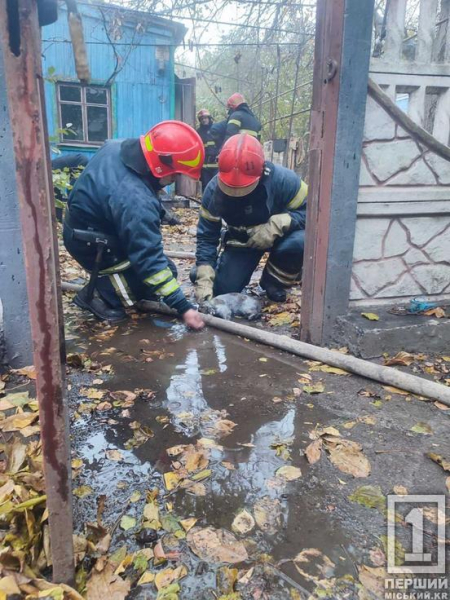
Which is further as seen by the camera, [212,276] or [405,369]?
[212,276]

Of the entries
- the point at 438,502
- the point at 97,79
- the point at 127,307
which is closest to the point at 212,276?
the point at 127,307

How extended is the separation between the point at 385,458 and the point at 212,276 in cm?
272

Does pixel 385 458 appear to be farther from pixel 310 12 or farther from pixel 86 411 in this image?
pixel 310 12

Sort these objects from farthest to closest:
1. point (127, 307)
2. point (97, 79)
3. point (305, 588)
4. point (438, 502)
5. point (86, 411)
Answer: point (97, 79)
point (127, 307)
point (86, 411)
point (438, 502)
point (305, 588)

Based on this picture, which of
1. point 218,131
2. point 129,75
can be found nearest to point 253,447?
point 218,131

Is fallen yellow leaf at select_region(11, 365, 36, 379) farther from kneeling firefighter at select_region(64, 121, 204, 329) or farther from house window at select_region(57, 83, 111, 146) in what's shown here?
house window at select_region(57, 83, 111, 146)

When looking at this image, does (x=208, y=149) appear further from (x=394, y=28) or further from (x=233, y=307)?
(x=394, y=28)

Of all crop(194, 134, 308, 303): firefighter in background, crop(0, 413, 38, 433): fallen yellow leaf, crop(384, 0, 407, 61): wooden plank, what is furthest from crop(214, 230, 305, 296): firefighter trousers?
crop(0, 413, 38, 433): fallen yellow leaf

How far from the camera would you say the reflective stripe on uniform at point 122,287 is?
13.4ft

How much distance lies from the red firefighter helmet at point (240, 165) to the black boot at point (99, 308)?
4.91 feet

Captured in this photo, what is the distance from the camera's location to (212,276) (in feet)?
14.6

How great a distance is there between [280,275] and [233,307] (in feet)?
2.45

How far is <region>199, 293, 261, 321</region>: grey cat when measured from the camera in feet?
13.1

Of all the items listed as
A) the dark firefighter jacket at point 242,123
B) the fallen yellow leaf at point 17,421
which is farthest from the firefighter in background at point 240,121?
the fallen yellow leaf at point 17,421
